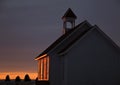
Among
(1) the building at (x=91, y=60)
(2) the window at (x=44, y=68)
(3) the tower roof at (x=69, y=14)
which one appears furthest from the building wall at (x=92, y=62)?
(3) the tower roof at (x=69, y=14)

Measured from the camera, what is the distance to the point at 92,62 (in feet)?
107

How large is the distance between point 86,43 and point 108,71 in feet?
12.5

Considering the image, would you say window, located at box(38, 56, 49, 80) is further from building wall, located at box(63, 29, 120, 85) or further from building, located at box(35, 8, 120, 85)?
building wall, located at box(63, 29, 120, 85)

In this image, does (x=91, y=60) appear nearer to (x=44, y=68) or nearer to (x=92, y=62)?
(x=92, y=62)

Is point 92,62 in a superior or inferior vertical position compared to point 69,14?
inferior

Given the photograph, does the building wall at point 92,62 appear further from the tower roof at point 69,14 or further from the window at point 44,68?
the tower roof at point 69,14

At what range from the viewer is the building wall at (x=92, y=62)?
32.3 metres

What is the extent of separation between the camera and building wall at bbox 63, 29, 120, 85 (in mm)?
32281

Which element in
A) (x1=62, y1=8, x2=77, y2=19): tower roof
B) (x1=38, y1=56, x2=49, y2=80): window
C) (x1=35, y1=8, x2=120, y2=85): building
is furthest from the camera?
(x1=62, y1=8, x2=77, y2=19): tower roof

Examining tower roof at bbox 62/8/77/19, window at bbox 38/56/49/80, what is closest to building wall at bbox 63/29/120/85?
window at bbox 38/56/49/80

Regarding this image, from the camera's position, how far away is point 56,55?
35531 mm

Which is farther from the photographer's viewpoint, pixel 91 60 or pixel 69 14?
pixel 69 14

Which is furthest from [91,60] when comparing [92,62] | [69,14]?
[69,14]

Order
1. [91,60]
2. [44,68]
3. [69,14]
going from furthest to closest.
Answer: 1. [69,14]
2. [44,68]
3. [91,60]
